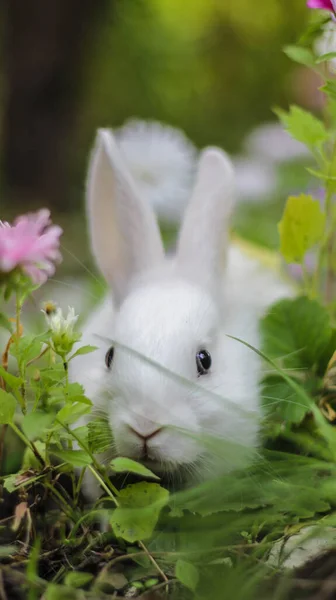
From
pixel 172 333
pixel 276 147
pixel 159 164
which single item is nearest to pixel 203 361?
pixel 172 333

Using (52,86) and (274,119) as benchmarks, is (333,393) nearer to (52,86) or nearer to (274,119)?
(52,86)

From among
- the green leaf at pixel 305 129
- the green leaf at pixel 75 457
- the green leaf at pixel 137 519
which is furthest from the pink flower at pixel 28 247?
the green leaf at pixel 305 129

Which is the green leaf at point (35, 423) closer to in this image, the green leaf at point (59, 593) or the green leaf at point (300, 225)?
the green leaf at point (59, 593)

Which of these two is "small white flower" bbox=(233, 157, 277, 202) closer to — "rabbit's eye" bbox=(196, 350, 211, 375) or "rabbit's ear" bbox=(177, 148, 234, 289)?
"rabbit's ear" bbox=(177, 148, 234, 289)

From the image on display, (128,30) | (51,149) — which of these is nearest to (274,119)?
(128,30)

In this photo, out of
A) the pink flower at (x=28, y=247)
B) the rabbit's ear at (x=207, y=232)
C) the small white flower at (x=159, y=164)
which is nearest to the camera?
the pink flower at (x=28, y=247)

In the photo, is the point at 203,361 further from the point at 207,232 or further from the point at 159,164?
the point at 159,164

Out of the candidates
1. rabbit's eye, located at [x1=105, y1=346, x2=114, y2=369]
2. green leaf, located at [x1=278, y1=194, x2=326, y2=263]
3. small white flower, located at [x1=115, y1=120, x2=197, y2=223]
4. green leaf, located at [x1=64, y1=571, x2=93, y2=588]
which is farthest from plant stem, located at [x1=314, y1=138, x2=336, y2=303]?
small white flower, located at [x1=115, y1=120, x2=197, y2=223]
